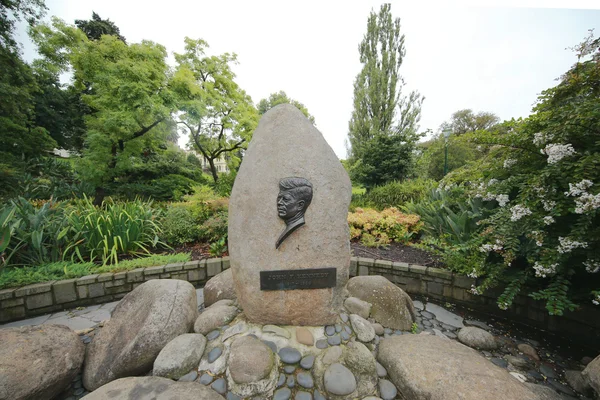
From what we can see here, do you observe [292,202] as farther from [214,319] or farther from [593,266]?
[593,266]

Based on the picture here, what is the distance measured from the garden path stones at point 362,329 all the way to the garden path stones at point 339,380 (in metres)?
0.41

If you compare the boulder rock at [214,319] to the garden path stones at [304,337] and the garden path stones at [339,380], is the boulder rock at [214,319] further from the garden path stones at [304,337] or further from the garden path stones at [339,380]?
the garden path stones at [339,380]

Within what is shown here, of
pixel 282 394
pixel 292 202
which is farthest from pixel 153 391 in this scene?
pixel 292 202

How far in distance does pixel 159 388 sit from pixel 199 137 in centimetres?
1188

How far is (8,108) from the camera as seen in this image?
616 centimetres

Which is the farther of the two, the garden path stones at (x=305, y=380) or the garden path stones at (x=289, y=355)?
the garden path stones at (x=289, y=355)

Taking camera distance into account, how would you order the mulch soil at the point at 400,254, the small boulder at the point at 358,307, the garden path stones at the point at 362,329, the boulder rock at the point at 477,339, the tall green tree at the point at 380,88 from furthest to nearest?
the tall green tree at the point at 380,88
the mulch soil at the point at 400,254
the small boulder at the point at 358,307
the boulder rock at the point at 477,339
the garden path stones at the point at 362,329

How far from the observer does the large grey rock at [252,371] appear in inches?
65.6

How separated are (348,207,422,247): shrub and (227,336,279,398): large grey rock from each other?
10.6ft

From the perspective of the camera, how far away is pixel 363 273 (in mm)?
3703

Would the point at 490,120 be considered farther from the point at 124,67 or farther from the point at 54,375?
the point at 54,375

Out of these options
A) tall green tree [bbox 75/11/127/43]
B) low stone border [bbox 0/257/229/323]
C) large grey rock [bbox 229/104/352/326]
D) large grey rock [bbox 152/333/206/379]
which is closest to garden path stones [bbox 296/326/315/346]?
large grey rock [bbox 229/104/352/326]

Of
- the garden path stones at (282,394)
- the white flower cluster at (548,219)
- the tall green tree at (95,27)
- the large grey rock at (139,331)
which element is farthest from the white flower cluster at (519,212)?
the tall green tree at (95,27)

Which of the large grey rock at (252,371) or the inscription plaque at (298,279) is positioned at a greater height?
the inscription plaque at (298,279)
